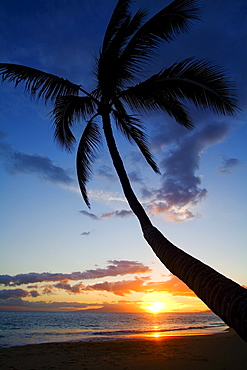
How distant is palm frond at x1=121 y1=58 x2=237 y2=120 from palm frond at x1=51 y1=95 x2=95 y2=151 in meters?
1.29

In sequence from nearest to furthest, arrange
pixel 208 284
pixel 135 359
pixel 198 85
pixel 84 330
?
1. pixel 208 284
2. pixel 198 85
3. pixel 135 359
4. pixel 84 330

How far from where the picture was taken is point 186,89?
18.1ft

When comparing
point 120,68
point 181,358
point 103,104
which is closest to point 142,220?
point 103,104

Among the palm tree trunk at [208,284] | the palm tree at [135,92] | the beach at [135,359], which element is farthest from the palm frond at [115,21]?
the beach at [135,359]

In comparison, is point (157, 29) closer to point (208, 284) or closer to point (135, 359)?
point (208, 284)

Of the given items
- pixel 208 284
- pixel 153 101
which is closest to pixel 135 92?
pixel 153 101

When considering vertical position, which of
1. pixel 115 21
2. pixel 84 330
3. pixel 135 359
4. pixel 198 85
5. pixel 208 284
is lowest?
pixel 84 330

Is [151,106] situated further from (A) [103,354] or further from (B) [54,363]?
(A) [103,354]

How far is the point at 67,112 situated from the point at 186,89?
3314 mm

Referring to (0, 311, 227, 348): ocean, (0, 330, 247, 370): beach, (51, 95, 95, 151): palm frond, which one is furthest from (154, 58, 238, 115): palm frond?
(0, 311, 227, 348): ocean

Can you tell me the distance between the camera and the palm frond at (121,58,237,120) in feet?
16.5

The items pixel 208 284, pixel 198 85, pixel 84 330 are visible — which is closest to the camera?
pixel 208 284

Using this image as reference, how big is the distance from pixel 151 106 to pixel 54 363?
9439 mm

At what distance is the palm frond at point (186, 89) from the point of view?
5016 mm
